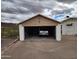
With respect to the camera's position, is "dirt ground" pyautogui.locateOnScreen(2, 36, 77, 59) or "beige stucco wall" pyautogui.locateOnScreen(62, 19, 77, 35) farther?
"beige stucco wall" pyautogui.locateOnScreen(62, 19, 77, 35)

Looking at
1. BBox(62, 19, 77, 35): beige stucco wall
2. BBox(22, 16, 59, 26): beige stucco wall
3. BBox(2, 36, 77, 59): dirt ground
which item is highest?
BBox(22, 16, 59, 26): beige stucco wall

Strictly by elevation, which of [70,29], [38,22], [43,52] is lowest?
[43,52]

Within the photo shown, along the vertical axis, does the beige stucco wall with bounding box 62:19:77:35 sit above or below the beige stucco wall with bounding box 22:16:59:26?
below

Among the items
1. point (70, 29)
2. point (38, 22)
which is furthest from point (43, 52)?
point (70, 29)

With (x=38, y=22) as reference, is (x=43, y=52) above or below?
below

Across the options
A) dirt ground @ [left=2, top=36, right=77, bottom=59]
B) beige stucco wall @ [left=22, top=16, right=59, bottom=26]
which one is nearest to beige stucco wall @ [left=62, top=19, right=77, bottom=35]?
dirt ground @ [left=2, top=36, right=77, bottom=59]

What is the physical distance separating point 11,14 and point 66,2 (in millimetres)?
596

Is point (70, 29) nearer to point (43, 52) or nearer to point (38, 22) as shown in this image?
point (38, 22)

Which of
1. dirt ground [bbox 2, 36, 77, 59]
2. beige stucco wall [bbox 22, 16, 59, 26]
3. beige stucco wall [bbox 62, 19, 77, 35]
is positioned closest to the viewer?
dirt ground [bbox 2, 36, 77, 59]

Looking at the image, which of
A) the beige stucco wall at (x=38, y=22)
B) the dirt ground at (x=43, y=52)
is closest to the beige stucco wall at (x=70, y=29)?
the dirt ground at (x=43, y=52)

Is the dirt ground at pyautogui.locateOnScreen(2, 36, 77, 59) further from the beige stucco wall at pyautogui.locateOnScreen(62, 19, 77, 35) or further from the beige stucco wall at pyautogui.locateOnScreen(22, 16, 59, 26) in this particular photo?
the beige stucco wall at pyautogui.locateOnScreen(22, 16, 59, 26)

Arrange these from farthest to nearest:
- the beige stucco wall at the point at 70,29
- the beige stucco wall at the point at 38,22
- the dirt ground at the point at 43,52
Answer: the beige stucco wall at the point at 38,22
the beige stucco wall at the point at 70,29
the dirt ground at the point at 43,52

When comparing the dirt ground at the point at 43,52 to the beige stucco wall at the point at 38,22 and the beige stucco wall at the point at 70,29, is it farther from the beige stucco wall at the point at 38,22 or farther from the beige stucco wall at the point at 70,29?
the beige stucco wall at the point at 38,22

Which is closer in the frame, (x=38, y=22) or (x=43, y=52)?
(x=43, y=52)
